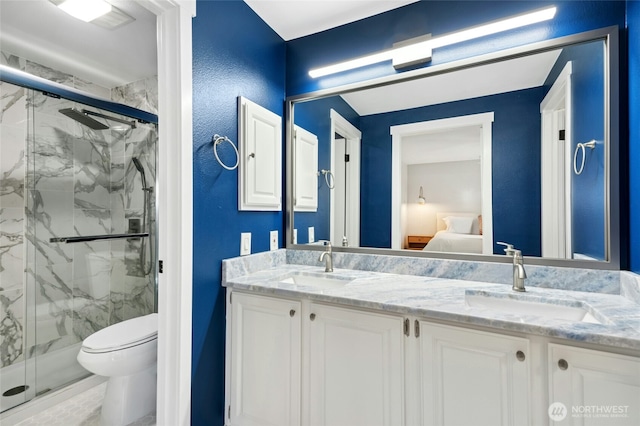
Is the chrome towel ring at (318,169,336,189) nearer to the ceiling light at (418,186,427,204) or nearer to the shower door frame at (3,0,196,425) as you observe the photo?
the ceiling light at (418,186,427,204)

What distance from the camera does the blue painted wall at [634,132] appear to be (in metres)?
1.15

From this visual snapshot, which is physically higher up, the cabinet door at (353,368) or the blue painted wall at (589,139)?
the blue painted wall at (589,139)

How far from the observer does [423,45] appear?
5.39 ft

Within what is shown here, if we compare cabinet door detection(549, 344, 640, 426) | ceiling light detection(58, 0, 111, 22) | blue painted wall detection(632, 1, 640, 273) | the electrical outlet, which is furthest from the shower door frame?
blue painted wall detection(632, 1, 640, 273)

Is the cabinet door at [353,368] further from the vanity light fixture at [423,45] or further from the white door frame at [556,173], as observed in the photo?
the vanity light fixture at [423,45]

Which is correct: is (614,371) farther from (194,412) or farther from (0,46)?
(0,46)

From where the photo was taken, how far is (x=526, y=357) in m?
0.98

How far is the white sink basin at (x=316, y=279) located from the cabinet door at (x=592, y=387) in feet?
3.06

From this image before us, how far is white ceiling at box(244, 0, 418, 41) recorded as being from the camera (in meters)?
1.70

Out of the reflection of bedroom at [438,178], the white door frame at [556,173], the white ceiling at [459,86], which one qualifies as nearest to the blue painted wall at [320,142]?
the white ceiling at [459,86]

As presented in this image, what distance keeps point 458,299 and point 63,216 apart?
2.89m

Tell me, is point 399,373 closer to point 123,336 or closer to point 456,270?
point 456,270

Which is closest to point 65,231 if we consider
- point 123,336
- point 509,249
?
point 123,336

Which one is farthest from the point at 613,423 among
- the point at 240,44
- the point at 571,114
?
the point at 240,44
